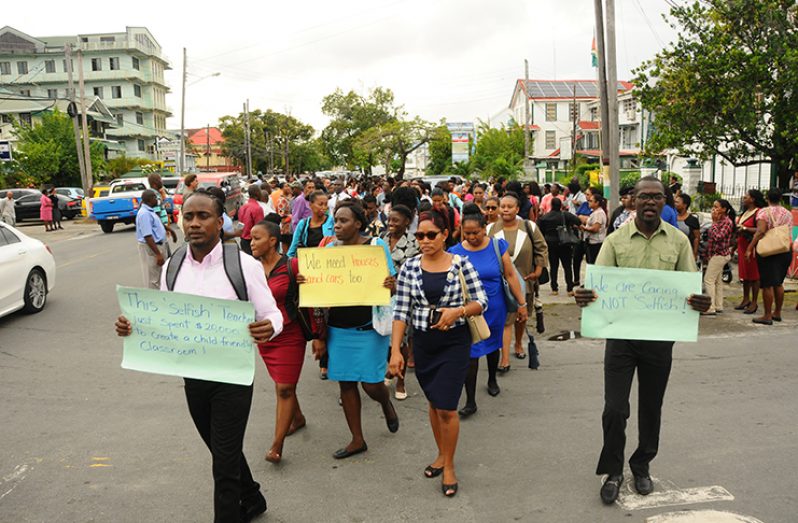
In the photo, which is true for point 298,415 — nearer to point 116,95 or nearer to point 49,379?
point 49,379

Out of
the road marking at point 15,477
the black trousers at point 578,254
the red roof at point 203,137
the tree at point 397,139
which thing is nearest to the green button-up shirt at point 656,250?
the road marking at point 15,477

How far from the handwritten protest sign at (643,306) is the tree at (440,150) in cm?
4703

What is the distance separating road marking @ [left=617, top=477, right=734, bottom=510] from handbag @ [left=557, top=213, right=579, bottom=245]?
6.73m

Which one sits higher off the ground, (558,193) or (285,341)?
(558,193)

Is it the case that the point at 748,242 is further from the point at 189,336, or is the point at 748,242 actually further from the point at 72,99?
the point at 72,99

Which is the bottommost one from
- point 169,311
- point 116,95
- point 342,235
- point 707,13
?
point 169,311

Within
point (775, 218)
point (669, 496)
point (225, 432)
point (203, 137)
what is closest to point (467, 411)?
point (669, 496)

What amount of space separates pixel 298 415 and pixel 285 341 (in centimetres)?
100

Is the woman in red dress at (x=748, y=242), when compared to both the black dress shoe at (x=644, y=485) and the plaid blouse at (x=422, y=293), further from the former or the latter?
the plaid blouse at (x=422, y=293)

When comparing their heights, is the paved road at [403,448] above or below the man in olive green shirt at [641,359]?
below

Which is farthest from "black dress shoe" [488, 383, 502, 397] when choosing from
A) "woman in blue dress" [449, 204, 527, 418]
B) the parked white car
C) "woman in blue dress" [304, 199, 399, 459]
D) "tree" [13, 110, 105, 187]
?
"tree" [13, 110, 105, 187]

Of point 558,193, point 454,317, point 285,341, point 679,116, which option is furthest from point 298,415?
point 679,116

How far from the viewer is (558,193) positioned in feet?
47.9

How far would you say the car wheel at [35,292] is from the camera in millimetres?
10109
